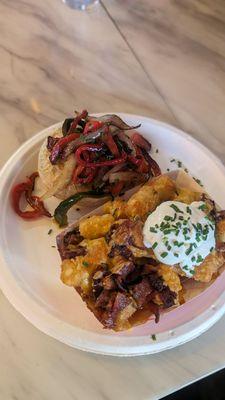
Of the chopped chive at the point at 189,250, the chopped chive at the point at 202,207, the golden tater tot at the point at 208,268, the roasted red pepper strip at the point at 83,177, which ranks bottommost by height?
the roasted red pepper strip at the point at 83,177

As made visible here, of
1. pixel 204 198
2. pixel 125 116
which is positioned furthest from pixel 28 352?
pixel 125 116

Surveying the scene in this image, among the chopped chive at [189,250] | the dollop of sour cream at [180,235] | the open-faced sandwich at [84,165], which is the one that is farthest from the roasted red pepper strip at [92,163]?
the chopped chive at [189,250]

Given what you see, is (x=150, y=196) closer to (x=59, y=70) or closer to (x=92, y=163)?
(x=92, y=163)

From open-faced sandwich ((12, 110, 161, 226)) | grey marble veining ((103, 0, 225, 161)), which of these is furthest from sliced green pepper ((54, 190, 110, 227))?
grey marble veining ((103, 0, 225, 161))

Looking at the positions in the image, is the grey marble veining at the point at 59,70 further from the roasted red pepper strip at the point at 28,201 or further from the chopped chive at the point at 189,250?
the chopped chive at the point at 189,250

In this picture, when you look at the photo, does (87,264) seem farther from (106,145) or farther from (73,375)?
(106,145)

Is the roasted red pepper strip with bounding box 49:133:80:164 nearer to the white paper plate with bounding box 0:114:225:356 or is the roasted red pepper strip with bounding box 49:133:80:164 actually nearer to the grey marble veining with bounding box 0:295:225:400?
the white paper plate with bounding box 0:114:225:356

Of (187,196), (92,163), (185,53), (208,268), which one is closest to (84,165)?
(92,163)
